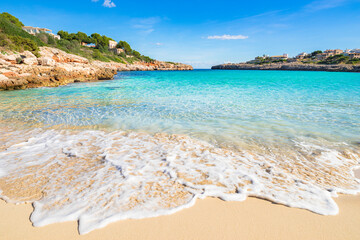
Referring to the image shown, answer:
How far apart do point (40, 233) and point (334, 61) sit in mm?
114791

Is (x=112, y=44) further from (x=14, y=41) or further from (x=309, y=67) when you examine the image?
(x=309, y=67)

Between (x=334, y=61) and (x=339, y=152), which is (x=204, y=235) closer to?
(x=339, y=152)

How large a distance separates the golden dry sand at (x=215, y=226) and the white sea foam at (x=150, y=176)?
4.0 inches

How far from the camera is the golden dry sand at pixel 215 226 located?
77.1 inches

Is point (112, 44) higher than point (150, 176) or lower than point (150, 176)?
higher

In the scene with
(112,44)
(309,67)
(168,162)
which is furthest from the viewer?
(112,44)

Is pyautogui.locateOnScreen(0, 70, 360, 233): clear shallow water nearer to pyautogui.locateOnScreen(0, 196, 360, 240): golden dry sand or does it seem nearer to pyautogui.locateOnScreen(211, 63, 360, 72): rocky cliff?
pyautogui.locateOnScreen(0, 196, 360, 240): golden dry sand

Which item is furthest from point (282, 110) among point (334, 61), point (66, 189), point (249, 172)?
point (334, 61)

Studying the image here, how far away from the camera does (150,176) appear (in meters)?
3.04

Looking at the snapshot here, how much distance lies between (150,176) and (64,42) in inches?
2612

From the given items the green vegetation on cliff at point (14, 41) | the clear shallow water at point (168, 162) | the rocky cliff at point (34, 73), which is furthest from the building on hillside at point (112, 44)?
the clear shallow water at point (168, 162)

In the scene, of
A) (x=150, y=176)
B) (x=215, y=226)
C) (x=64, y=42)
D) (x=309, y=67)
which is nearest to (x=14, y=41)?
(x=150, y=176)

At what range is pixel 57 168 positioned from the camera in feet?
10.8

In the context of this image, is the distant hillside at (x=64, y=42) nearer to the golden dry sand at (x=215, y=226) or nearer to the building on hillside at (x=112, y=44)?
the building on hillside at (x=112, y=44)
